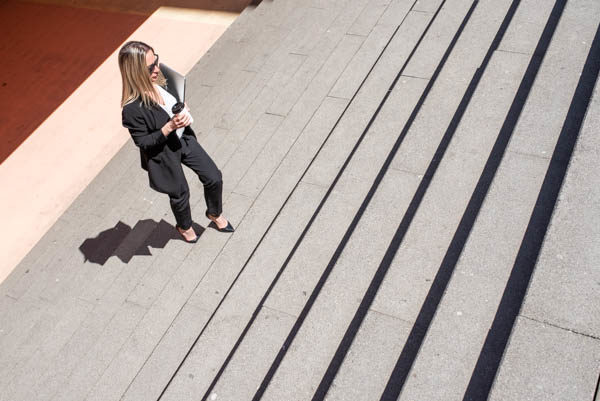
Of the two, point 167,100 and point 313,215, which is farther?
point 313,215

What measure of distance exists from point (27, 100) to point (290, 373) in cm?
659

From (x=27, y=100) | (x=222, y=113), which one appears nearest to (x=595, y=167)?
(x=222, y=113)

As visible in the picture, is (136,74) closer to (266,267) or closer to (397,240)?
(266,267)

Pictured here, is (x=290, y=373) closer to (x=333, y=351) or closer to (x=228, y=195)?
(x=333, y=351)

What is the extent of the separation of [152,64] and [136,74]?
14cm

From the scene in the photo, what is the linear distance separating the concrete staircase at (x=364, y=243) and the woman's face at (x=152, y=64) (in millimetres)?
1660

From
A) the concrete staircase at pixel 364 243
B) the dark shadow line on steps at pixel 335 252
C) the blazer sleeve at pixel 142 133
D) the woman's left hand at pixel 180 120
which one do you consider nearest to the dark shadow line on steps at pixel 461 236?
the concrete staircase at pixel 364 243

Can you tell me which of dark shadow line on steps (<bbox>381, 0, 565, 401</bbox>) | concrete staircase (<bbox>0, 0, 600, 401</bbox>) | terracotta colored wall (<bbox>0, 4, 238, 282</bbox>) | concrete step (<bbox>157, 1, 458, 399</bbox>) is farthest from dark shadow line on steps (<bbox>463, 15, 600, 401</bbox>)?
terracotta colored wall (<bbox>0, 4, 238, 282</bbox>)

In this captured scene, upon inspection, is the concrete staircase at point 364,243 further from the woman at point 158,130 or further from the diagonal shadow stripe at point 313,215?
the woman at point 158,130

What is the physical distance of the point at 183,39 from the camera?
8.55 m

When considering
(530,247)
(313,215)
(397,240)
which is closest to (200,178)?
(313,215)

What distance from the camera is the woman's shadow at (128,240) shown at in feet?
17.2

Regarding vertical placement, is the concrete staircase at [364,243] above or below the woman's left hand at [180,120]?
below

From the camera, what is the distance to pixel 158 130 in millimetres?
4027
